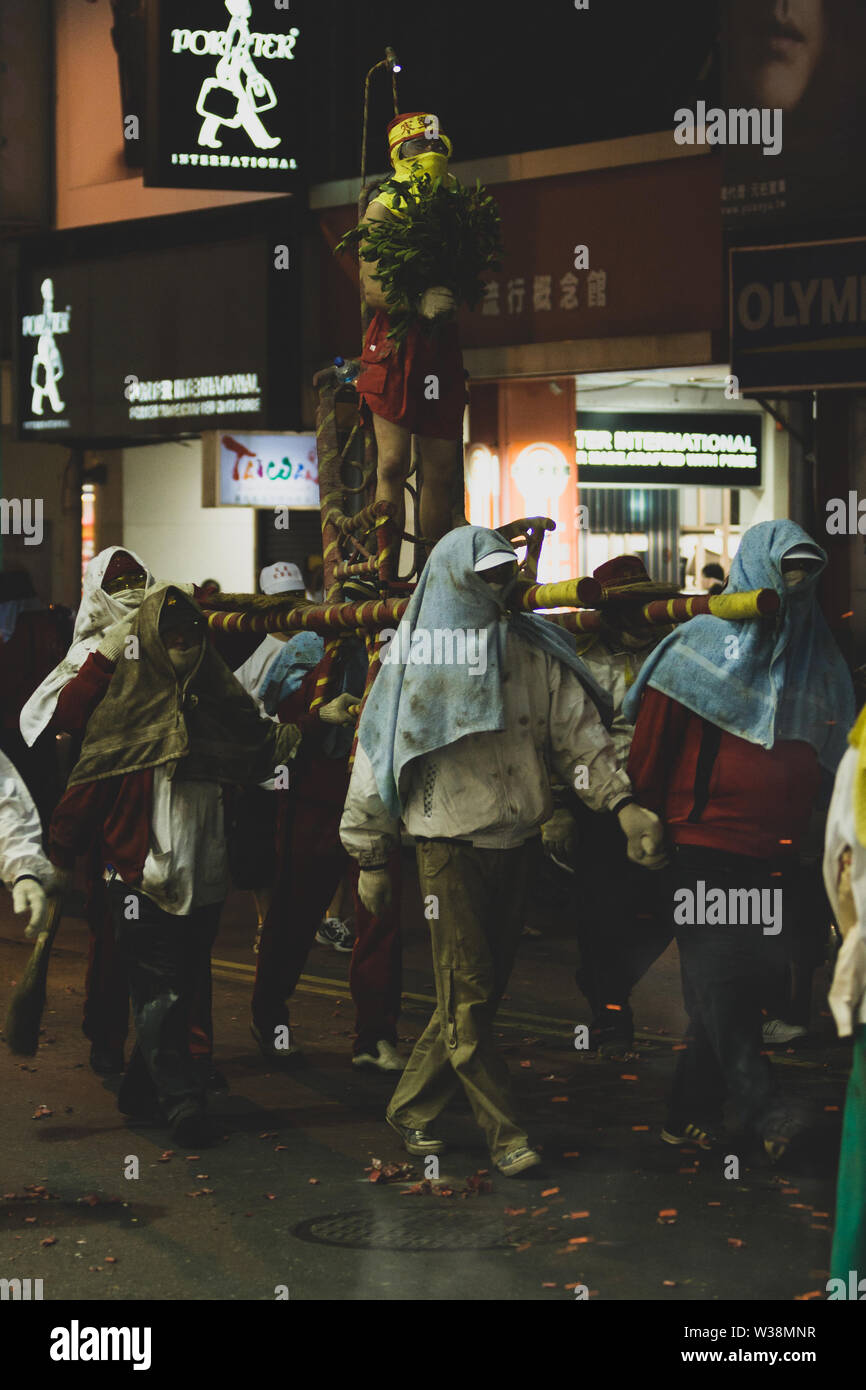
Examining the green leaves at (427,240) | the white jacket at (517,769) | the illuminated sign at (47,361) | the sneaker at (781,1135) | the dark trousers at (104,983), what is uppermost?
the illuminated sign at (47,361)

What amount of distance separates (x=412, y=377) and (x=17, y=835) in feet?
12.3

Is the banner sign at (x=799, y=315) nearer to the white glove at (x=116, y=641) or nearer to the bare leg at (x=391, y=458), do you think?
the bare leg at (x=391, y=458)

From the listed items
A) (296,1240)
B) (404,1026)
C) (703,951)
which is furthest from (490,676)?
(404,1026)

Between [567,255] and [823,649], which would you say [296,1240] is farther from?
[567,255]

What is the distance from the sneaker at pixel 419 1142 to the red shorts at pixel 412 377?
3.53 m

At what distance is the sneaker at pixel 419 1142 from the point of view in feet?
22.1

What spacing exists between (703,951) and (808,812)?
61 centimetres

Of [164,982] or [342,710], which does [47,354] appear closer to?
[342,710]

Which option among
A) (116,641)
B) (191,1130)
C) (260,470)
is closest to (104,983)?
(191,1130)

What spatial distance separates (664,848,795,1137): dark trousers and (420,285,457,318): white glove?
3095mm

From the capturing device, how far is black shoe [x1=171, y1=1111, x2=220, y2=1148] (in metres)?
6.95

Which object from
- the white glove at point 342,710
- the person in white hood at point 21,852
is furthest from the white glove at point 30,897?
the white glove at point 342,710

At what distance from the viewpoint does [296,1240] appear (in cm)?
586

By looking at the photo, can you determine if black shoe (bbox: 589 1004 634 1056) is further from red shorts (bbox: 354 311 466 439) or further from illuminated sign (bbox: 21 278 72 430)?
illuminated sign (bbox: 21 278 72 430)
